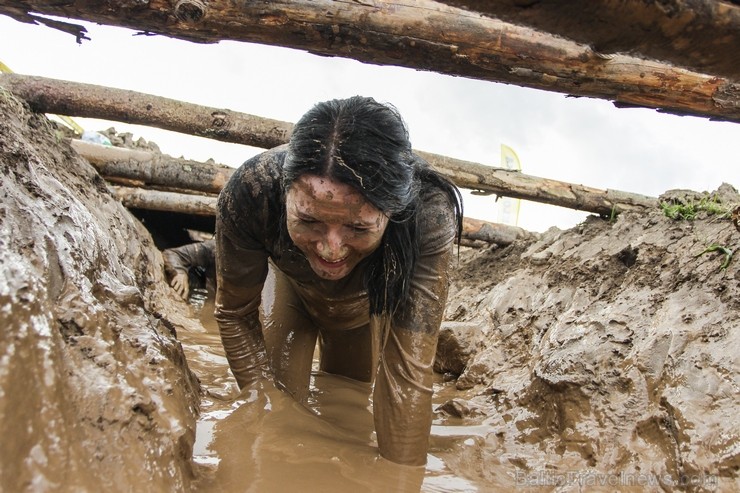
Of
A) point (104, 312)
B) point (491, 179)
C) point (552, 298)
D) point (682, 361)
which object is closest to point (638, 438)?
point (682, 361)

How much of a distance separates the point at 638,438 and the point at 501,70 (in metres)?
1.70

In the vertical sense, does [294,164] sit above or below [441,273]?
above

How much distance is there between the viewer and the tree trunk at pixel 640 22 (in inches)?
32.0

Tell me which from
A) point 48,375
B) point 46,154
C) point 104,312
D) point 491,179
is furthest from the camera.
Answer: point 491,179

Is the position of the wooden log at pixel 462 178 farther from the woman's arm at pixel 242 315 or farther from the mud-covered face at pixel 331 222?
Result: the mud-covered face at pixel 331 222

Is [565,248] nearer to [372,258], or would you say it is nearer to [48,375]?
[372,258]

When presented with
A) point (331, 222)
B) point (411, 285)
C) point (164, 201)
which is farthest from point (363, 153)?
point (164, 201)

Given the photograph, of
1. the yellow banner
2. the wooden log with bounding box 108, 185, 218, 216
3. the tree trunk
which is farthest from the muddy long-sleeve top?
the yellow banner

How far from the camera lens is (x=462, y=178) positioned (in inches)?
189

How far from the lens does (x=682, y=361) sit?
2314 millimetres

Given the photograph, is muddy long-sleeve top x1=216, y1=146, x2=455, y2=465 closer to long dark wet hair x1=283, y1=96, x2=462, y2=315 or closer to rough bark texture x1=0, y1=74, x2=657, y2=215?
long dark wet hair x1=283, y1=96, x2=462, y2=315

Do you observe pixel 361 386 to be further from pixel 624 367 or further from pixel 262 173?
pixel 262 173

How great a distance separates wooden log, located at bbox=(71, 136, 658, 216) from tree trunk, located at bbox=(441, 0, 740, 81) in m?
3.84

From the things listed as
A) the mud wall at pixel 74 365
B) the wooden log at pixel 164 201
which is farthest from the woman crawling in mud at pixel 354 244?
the wooden log at pixel 164 201
